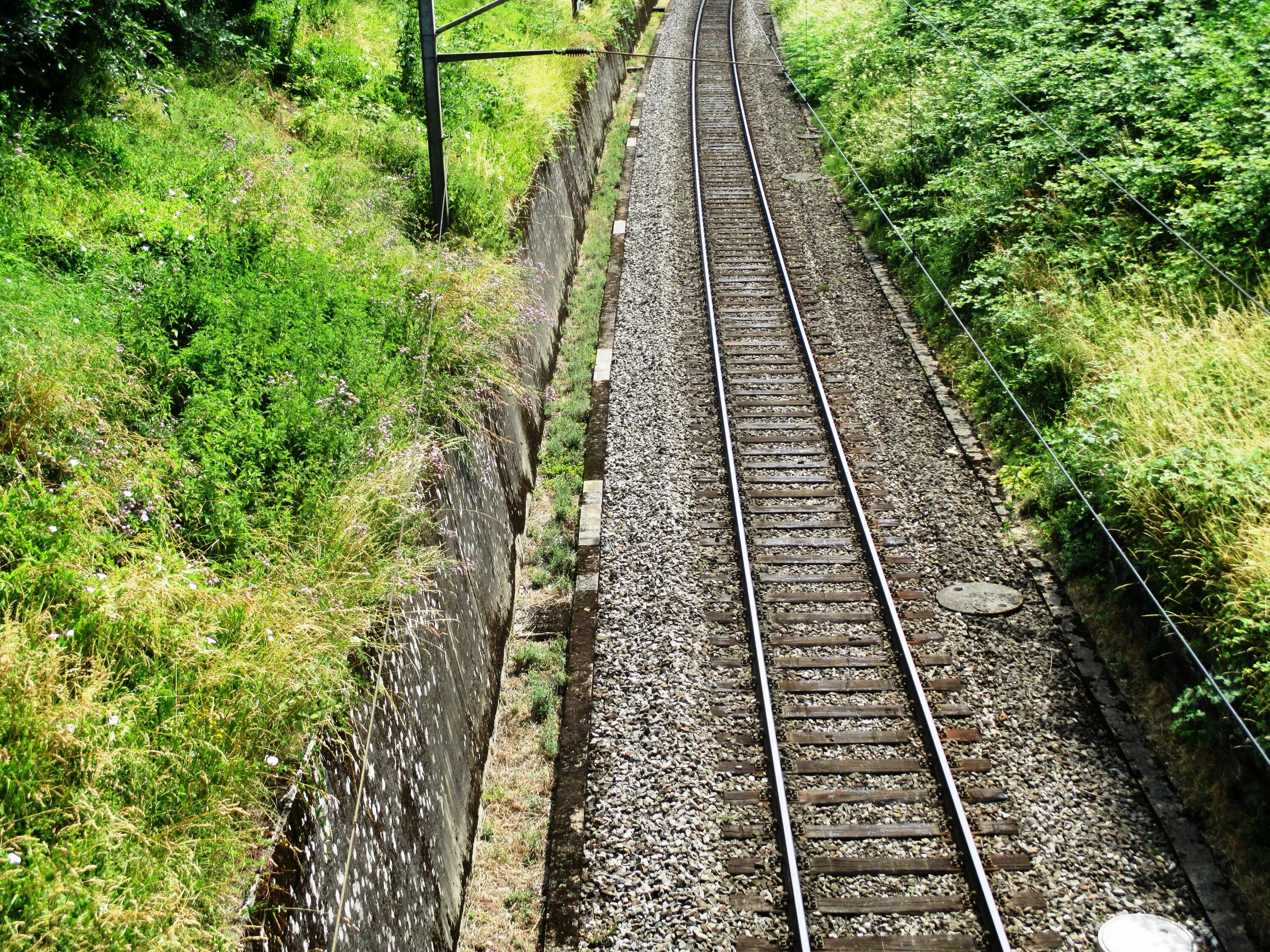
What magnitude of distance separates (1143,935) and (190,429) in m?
6.41

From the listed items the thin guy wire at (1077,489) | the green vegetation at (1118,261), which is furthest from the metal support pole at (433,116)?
the green vegetation at (1118,261)

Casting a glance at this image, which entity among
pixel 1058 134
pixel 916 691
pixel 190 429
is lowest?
pixel 916 691

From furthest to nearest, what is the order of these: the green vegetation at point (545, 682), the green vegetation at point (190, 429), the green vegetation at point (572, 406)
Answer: the green vegetation at point (572, 406), the green vegetation at point (545, 682), the green vegetation at point (190, 429)

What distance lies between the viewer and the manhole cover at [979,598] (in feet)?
27.2

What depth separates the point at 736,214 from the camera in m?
17.0

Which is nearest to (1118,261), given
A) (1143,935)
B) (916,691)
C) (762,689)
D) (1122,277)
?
(1122,277)

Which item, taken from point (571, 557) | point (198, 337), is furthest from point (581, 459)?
point (198, 337)

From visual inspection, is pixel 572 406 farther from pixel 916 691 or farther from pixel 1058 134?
pixel 1058 134

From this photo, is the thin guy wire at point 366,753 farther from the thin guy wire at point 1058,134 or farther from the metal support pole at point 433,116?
the thin guy wire at point 1058,134

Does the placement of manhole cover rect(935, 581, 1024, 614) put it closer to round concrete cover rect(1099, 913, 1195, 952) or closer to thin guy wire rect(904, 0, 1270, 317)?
round concrete cover rect(1099, 913, 1195, 952)

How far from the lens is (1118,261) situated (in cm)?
1129

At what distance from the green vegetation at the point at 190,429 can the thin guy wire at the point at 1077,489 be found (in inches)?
208

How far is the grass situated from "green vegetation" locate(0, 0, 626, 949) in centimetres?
586

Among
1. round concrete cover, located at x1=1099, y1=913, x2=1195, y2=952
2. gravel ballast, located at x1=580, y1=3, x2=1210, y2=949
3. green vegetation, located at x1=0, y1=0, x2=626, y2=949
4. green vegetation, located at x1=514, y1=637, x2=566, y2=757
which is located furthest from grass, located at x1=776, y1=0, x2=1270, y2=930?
green vegetation, located at x1=0, y1=0, x2=626, y2=949
